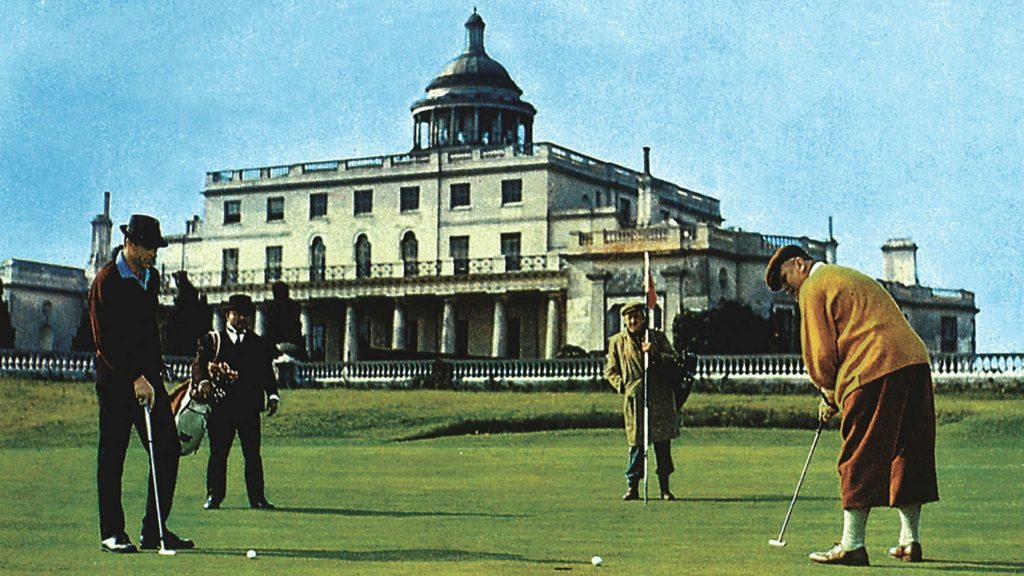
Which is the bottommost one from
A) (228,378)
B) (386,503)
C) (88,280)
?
(386,503)

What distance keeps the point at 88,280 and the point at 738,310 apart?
40916 mm

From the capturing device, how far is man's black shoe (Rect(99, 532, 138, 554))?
10.3 m

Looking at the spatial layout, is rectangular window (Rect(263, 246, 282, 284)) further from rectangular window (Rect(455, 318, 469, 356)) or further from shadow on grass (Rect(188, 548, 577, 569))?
shadow on grass (Rect(188, 548, 577, 569))

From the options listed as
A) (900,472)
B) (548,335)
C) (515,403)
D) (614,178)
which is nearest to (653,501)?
(900,472)

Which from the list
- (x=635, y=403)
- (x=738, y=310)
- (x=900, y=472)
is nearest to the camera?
(x=900, y=472)

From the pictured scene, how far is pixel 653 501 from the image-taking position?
15648 mm

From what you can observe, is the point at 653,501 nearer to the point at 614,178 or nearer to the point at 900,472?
the point at 900,472

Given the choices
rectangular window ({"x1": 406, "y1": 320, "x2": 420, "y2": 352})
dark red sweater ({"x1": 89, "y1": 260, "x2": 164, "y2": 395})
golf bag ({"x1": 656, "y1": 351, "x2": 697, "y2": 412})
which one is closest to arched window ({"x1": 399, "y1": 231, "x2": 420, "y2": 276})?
rectangular window ({"x1": 406, "y1": 320, "x2": 420, "y2": 352})

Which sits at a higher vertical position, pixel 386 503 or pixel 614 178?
pixel 614 178

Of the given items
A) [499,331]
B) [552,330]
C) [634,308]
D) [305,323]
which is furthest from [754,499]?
[305,323]

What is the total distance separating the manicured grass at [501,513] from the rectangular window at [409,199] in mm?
48800

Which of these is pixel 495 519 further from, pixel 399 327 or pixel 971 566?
pixel 399 327

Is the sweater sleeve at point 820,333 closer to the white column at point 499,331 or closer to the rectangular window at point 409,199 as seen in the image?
the white column at point 499,331

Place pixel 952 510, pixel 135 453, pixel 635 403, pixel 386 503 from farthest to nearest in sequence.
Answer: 1. pixel 135 453
2. pixel 635 403
3. pixel 386 503
4. pixel 952 510
